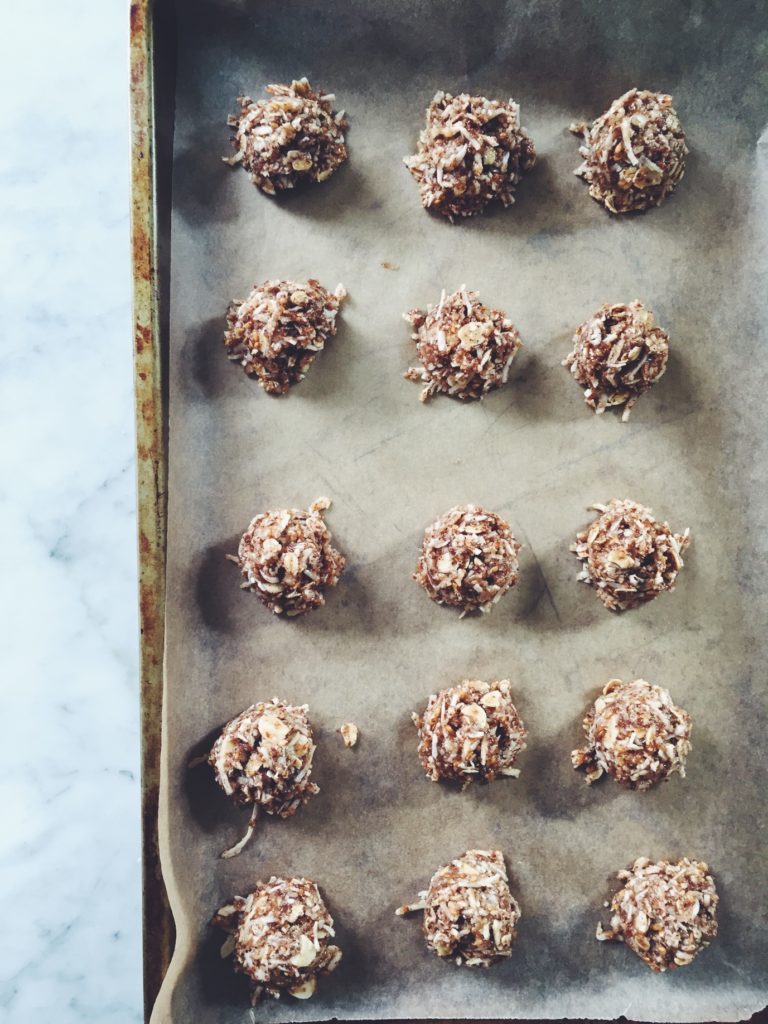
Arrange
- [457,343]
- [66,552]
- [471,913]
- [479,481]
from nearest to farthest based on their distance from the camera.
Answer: [471,913] < [457,343] < [479,481] < [66,552]

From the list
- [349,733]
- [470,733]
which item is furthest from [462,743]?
[349,733]

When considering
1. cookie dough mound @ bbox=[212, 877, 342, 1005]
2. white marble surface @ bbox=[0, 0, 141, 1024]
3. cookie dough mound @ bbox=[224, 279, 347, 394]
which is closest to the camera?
cookie dough mound @ bbox=[212, 877, 342, 1005]

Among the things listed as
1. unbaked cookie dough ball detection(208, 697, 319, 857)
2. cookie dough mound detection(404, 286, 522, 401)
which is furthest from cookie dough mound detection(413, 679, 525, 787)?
cookie dough mound detection(404, 286, 522, 401)

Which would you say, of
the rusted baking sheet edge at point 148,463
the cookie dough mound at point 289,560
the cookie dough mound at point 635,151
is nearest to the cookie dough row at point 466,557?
the cookie dough mound at point 289,560

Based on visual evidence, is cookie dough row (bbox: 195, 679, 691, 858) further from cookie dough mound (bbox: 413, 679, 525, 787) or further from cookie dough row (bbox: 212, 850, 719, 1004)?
cookie dough row (bbox: 212, 850, 719, 1004)

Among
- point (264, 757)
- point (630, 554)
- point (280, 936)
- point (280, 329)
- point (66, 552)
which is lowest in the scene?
point (280, 936)

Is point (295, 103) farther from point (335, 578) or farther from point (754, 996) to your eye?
point (754, 996)

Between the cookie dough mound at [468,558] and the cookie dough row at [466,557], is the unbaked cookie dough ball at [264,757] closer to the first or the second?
the cookie dough row at [466,557]

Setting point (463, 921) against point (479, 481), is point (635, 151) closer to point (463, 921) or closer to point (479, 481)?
point (479, 481)
